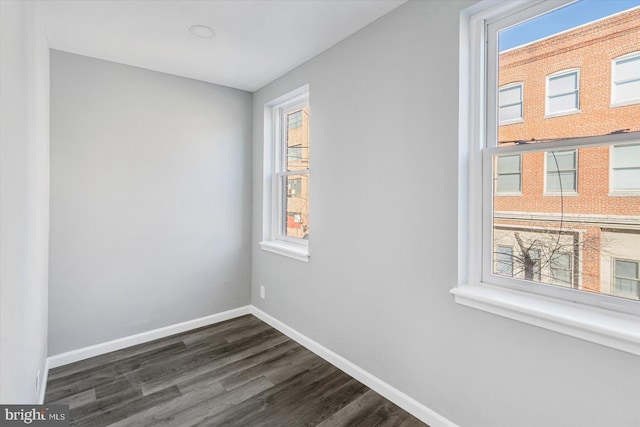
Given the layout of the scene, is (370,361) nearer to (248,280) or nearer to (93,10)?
(248,280)

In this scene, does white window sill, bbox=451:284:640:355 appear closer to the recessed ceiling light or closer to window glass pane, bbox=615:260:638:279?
window glass pane, bbox=615:260:638:279

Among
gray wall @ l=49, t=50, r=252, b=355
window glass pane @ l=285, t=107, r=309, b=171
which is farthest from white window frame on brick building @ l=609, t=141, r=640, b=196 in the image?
gray wall @ l=49, t=50, r=252, b=355

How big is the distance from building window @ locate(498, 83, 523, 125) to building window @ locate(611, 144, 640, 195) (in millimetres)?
431

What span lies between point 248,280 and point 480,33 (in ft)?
10.2

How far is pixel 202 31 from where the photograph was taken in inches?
A: 88.0

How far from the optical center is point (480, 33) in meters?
1.66

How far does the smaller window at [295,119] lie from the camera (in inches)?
124

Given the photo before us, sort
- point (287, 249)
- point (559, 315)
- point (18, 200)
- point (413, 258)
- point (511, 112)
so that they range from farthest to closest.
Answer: point (287, 249), point (413, 258), point (511, 112), point (559, 315), point (18, 200)

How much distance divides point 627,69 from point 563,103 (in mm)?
228

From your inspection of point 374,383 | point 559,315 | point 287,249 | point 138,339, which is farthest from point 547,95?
point 138,339

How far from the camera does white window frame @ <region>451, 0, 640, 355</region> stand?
1.48 m

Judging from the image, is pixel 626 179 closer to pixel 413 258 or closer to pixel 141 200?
pixel 413 258

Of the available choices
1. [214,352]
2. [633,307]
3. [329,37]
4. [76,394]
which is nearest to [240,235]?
[214,352]

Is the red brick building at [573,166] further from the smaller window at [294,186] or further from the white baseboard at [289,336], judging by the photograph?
the smaller window at [294,186]
